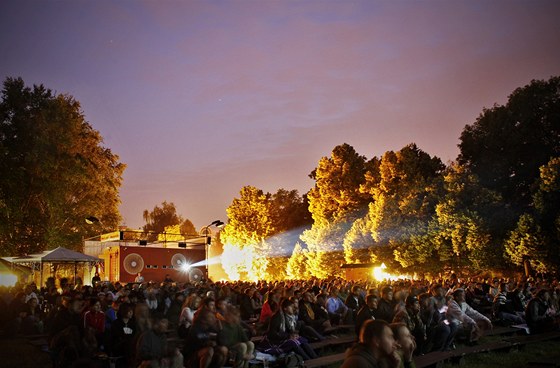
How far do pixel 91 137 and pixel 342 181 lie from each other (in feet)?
73.6

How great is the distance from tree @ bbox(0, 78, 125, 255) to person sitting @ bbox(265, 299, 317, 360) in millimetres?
25331

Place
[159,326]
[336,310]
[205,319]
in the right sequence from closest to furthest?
[159,326] < [205,319] < [336,310]

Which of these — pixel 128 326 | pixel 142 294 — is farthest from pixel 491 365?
pixel 142 294

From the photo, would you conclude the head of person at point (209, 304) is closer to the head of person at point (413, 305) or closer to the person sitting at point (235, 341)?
the person sitting at point (235, 341)

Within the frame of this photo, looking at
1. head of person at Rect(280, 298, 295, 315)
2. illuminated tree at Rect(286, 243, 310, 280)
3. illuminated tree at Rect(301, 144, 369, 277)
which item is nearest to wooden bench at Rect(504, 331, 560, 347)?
head of person at Rect(280, 298, 295, 315)

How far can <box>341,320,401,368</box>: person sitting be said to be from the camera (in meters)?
4.53

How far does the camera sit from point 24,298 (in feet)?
53.2

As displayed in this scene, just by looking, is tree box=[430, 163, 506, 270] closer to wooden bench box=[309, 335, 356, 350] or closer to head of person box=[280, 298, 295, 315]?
wooden bench box=[309, 335, 356, 350]

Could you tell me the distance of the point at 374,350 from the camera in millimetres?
4629

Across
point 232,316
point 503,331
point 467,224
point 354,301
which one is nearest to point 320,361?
point 232,316

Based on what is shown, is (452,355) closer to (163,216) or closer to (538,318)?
(538,318)

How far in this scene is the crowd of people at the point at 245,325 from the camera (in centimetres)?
773

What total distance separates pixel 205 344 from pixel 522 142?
104 ft

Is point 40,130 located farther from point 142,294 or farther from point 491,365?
point 491,365
